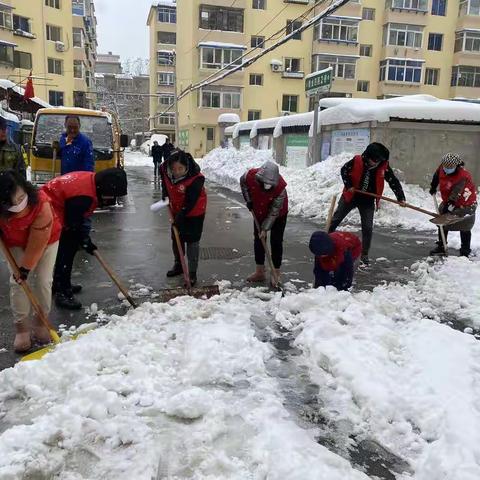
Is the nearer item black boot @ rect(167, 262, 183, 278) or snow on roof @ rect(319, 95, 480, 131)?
black boot @ rect(167, 262, 183, 278)

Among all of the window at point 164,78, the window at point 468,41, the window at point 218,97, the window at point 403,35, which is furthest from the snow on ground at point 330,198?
the window at point 164,78

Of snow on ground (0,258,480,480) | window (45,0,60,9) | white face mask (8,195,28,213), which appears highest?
window (45,0,60,9)

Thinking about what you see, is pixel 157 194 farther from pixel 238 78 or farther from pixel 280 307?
pixel 238 78

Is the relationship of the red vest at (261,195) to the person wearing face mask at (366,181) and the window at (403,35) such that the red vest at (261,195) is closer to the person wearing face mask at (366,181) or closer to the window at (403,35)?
the person wearing face mask at (366,181)

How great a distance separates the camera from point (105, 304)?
15.6ft

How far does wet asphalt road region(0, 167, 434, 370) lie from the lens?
4.91 meters

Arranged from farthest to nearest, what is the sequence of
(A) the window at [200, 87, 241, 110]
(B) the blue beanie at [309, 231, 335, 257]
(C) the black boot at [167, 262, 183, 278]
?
(A) the window at [200, 87, 241, 110] → (C) the black boot at [167, 262, 183, 278] → (B) the blue beanie at [309, 231, 335, 257]

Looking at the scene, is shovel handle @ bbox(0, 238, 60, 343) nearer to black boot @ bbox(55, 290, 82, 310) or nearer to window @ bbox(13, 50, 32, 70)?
black boot @ bbox(55, 290, 82, 310)

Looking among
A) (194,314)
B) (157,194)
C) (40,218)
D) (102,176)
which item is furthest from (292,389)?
(157,194)

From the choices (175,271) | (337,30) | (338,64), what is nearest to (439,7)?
(337,30)

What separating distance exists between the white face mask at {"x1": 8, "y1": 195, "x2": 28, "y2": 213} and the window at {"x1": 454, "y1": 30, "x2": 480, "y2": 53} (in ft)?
141

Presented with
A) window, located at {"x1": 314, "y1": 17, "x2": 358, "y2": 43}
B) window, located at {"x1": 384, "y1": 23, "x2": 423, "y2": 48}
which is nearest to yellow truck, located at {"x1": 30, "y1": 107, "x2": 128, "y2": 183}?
window, located at {"x1": 314, "y1": 17, "x2": 358, "y2": 43}

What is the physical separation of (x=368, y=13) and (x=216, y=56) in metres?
12.8

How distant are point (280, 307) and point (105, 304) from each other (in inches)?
67.6
